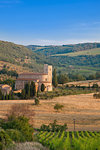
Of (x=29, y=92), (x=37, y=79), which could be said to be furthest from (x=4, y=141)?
(x=37, y=79)

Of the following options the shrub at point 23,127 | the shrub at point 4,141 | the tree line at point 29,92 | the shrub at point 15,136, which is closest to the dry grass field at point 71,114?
the shrub at point 23,127

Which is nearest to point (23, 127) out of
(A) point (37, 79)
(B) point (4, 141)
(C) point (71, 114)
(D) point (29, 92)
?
(B) point (4, 141)

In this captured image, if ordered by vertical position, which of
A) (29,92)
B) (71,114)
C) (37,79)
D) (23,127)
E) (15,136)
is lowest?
(71,114)

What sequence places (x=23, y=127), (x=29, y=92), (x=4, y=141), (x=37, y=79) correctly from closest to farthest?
(x=4, y=141) < (x=23, y=127) < (x=29, y=92) < (x=37, y=79)

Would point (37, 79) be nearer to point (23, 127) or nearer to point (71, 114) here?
point (71, 114)

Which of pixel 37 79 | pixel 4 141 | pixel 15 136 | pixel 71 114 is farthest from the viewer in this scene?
pixel 37 79

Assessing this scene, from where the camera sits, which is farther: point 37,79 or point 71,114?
point 37,79

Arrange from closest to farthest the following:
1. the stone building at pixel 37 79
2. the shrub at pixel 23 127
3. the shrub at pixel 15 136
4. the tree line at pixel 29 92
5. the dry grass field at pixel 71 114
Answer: the shrub at pixel 15 136
the shrub at pixel 23 127
the dry grass field at pixel 71 114
the tree line at pixel 29 92
the stone building at pixel 37 79

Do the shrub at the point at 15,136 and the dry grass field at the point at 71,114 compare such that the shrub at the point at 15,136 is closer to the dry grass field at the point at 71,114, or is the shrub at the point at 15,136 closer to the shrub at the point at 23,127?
the shrub at the point at 23,127

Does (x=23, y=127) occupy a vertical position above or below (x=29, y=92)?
below

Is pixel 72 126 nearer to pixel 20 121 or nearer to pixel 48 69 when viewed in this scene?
pixel 20 121

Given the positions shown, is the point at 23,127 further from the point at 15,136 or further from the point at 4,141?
the point at 4,141

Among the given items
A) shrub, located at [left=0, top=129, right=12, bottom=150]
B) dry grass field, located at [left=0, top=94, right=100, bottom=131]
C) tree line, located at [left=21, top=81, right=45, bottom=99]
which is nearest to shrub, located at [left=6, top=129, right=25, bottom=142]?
shrub, located at [left=0, top=129, right=12, bottom=150]

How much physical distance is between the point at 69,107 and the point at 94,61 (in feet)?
413
